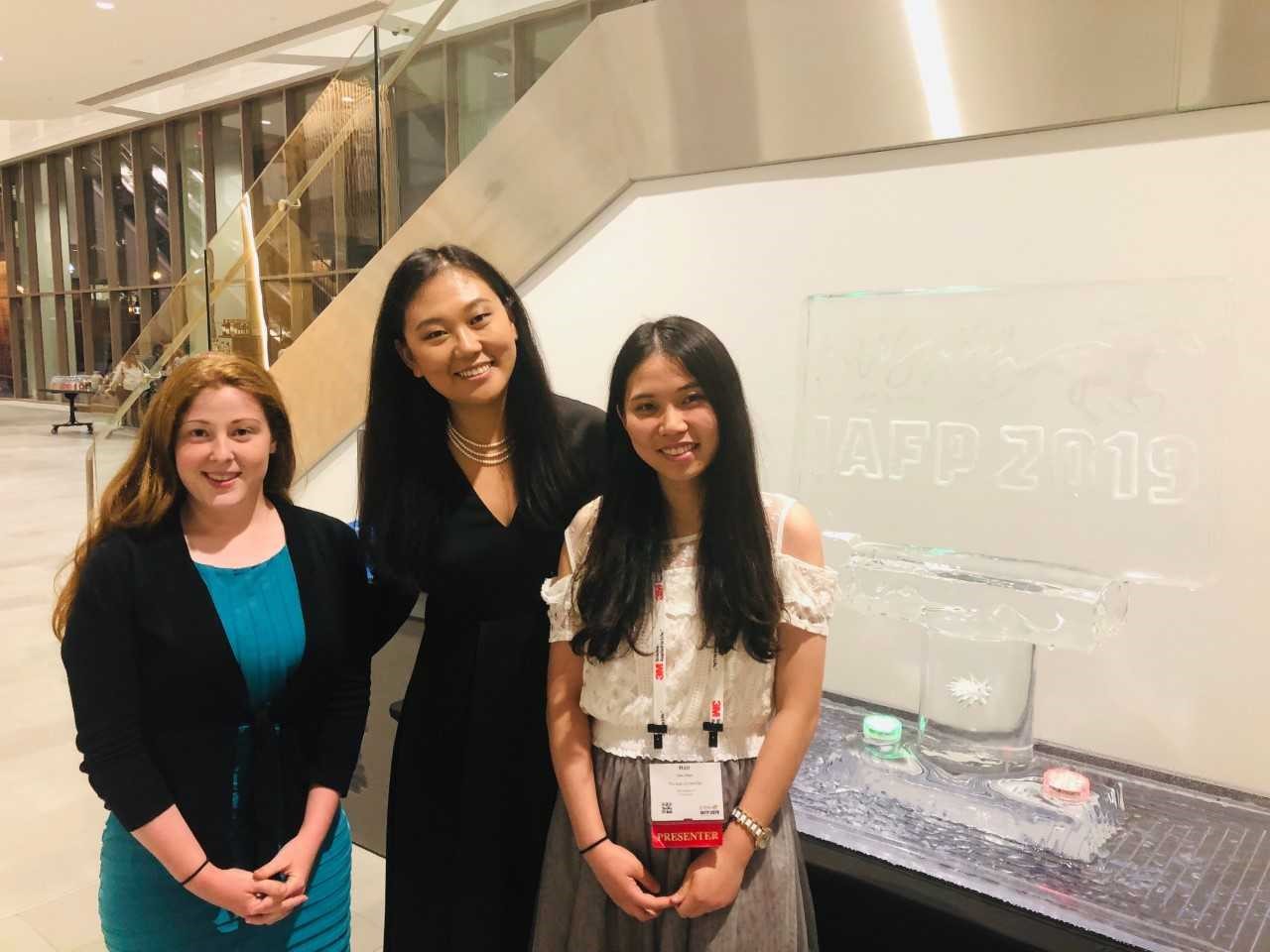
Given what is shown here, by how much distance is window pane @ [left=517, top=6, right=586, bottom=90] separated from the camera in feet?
9.87

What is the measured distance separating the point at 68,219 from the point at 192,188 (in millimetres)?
4685

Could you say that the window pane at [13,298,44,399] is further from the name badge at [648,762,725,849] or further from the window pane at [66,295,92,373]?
the name badge at [648,762,725,849]

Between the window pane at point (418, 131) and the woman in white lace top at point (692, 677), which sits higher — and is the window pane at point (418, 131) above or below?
above

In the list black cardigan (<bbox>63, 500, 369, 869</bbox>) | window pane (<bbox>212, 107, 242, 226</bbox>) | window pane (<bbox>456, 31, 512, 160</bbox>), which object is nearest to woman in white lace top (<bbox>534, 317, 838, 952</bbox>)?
black cardigan (<bbox>63, 500, 369, 869</bbox>)

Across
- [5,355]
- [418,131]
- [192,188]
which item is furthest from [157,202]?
[418,131]

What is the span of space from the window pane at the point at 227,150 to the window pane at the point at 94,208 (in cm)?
395

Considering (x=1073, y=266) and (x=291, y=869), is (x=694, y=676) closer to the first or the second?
(x=291, y=869)

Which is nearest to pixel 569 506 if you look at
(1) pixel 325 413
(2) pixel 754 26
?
(2) pixel 754 26

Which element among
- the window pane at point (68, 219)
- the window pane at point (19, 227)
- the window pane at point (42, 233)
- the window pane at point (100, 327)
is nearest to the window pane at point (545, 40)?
the window pane at point (100, 327)

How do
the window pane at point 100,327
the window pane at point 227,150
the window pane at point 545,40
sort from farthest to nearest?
the window pane at point 100,327 → the window pane at point 227,150 → the window pane at point 545,40

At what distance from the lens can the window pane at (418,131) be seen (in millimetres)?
3742

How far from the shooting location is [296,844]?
143 cm

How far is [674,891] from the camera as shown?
1.27m

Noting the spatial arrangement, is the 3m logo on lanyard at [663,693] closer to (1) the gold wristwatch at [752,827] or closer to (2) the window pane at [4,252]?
(1) the gold wristwatch at [752,827]
